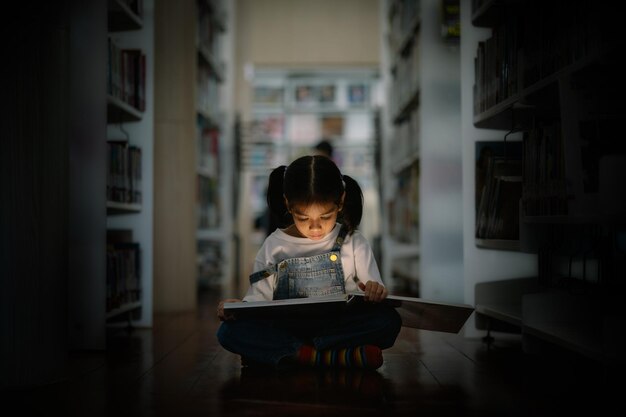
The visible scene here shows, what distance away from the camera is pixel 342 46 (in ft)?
23.1

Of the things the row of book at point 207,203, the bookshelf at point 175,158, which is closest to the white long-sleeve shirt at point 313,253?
the bookshelf at point 175,158

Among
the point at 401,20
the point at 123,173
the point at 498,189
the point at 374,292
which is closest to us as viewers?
the point at 374,292

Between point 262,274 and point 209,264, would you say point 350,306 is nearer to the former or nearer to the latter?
point 262,274

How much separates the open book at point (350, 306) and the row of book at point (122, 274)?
3.45ft

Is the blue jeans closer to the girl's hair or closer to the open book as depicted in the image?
the open book

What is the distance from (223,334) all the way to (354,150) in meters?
5.50

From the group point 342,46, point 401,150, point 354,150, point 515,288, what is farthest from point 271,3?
point 515,288

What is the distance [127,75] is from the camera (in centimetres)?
287

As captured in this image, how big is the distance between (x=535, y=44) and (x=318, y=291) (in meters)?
0.97

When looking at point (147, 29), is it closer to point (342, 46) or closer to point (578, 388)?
point (578, 388)

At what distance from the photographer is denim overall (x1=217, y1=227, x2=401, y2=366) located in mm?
1864

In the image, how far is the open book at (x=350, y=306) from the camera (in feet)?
5.27

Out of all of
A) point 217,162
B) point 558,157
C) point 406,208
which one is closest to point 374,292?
point 558,157

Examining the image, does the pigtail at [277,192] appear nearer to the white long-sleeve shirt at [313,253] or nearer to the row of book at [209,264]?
the white long-sleeve shirt at [313,253]
